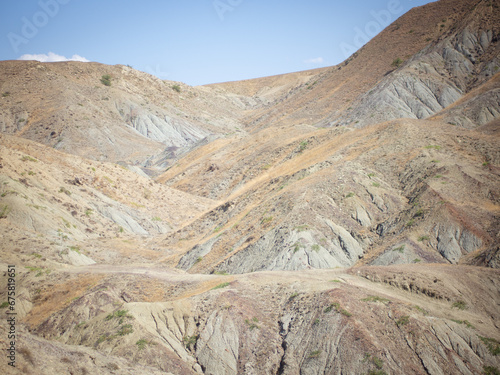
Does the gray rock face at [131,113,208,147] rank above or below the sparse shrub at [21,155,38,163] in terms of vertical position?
above

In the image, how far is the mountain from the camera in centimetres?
1311

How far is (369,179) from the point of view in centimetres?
2581

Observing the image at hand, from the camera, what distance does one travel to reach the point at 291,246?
2073cm

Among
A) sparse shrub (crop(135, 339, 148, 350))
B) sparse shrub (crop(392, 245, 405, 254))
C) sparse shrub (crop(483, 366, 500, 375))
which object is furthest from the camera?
sparse shrub (crop(392, 245, 405, 254))

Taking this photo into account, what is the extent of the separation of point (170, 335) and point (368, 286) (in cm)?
822

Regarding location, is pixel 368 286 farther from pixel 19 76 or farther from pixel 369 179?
pixel 19 76

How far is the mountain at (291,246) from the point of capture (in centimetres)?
1311

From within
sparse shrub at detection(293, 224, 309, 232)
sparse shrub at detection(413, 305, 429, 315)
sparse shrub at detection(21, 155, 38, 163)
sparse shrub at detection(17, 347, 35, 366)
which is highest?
sparse shrub at detection(21, 155, 38, 163)

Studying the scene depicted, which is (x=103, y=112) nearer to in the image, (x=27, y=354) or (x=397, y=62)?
(x=397, y=62)

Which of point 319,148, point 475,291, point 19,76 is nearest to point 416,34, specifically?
point 319,148

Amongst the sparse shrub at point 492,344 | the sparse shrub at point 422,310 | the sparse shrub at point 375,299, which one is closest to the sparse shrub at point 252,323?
the sparse shrub at point 375,299

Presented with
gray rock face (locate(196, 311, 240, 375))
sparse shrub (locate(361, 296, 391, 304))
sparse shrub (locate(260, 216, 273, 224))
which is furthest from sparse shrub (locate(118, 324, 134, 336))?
sparse shrub (locate(260, 216, 273, 224))

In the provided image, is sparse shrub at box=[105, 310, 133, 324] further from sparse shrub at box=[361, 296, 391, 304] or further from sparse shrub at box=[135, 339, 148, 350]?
sparse shrub at box=[361, 296, 391, 304]

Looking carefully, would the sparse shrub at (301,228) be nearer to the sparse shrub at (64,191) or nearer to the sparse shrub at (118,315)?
the sparse shrub at (118,315)
